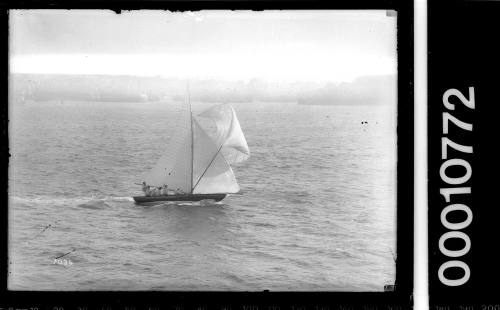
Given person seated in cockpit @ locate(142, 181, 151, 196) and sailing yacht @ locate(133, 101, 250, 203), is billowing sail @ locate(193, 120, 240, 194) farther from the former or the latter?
person seated in cockpit @ locate(142, 181, 151, 196)

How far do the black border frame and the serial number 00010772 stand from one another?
23 centimetres

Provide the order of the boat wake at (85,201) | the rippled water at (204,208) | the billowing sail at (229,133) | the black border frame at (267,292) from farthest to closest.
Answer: the billowing sail at (229,133), the boat wake at (85,201), the rippled water at (204,208), the black border frame at (267,292)

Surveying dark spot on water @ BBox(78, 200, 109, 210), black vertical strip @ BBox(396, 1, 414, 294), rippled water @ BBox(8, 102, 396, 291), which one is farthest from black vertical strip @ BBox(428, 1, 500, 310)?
dark spot on water @ BBox(78, 200, 109, 210)

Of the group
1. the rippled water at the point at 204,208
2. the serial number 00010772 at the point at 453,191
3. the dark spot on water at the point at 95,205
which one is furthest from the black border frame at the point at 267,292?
the dark spot on water at the point at 95,205

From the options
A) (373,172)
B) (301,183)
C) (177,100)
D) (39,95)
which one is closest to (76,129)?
(39,95)

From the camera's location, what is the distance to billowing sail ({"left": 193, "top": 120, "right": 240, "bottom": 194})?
6.17 m

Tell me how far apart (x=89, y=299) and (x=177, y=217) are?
5.54 feet

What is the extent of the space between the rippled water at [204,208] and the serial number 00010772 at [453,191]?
41 cm

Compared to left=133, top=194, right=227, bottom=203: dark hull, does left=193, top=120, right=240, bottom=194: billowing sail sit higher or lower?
higher

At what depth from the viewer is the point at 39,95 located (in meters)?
5.18

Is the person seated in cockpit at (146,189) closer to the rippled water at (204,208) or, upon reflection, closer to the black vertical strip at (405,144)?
the rippled water at (204,208)

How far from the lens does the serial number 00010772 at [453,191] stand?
14.0 feet

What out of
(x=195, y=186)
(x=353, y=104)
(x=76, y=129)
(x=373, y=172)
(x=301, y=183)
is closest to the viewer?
(x=373, y=172)
